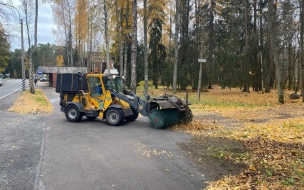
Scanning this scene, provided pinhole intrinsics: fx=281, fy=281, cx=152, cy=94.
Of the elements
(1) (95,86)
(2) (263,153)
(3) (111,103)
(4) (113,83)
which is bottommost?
(2) (263,153)

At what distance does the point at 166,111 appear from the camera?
1093 centimetres

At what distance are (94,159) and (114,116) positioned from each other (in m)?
4.82

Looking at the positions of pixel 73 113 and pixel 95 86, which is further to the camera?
pixel 73 113

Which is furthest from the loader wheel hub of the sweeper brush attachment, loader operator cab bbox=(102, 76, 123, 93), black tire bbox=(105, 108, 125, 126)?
the sweeper brush attachment

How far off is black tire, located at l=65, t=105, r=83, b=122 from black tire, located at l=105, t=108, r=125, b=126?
1479 millimetres

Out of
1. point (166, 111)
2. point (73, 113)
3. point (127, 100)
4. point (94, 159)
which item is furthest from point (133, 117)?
point (94, 159)

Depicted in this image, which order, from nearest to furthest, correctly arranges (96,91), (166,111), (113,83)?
(166,111)
(96,91)
(113,83)

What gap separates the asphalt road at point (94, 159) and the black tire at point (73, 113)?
1.42 m

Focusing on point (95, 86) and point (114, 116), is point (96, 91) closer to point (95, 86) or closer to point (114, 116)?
point (95, 86)

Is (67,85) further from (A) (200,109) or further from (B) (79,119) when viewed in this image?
(A) (200,109)

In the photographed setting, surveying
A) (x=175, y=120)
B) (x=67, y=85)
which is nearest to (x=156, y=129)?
(x=175, y=120)

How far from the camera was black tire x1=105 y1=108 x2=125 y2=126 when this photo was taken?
11466mm

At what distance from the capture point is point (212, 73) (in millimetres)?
32500

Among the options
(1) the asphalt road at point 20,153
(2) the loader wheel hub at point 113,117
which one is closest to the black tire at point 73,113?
(1) the asphalt road at point 20,153
